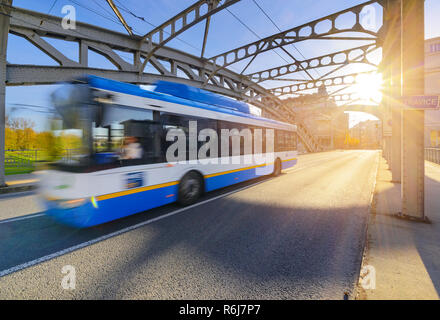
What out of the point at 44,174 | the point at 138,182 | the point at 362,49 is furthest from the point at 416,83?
the point at 362,49

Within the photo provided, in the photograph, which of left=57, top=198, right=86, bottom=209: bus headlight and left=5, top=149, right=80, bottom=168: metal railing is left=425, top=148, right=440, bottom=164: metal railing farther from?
left=5, top=149, right=80, bottom=168: metal railing

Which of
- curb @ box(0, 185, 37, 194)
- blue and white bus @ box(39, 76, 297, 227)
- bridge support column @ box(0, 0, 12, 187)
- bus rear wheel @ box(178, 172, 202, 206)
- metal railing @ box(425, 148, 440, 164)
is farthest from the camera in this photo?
metal railing @ box(425, 148, 440, 164)

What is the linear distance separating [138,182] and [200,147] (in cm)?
210

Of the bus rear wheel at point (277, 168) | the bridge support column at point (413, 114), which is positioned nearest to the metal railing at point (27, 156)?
the bridge support column at point (413, 114)

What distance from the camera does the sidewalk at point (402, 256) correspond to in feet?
6.95

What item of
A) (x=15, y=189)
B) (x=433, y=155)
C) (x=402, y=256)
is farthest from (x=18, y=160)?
(x=433, y=155)

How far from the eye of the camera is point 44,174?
3586 millimetres

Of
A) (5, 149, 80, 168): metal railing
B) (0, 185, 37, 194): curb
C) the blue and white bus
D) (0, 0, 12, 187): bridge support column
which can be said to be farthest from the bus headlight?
(0, 0, 12, 187): bridge support column

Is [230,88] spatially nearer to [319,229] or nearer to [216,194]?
[216,194]

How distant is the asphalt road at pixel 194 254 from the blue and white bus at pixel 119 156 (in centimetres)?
52

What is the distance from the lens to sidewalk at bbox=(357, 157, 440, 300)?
2117mm

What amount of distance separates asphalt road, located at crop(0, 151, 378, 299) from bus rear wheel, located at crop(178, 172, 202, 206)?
352 millimetres

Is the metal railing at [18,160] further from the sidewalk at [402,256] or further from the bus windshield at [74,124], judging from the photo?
the sidewalk at [402,256]

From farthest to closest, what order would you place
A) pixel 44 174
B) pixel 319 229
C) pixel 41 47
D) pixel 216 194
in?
pixel 41 47, pixel 216 194, pixel 319 229, pixel 44 174
